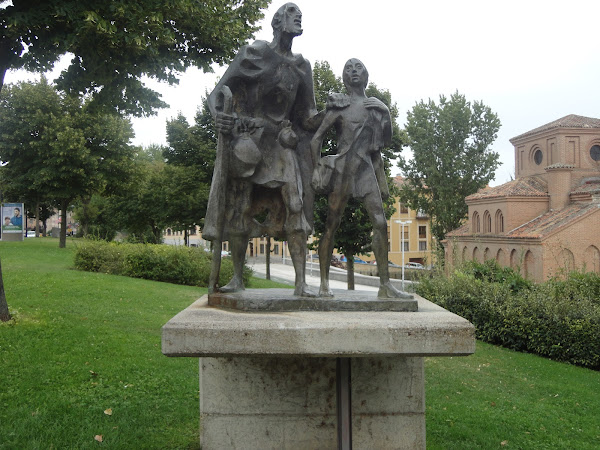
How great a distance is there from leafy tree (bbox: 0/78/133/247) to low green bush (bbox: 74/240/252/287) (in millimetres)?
8000

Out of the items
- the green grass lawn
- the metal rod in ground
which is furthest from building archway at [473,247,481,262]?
the metal rod in ground

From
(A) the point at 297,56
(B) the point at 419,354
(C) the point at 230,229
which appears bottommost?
(B) the point at 419,354

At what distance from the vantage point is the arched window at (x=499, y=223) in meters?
40.0

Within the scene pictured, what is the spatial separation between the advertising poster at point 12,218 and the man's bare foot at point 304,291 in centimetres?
2777

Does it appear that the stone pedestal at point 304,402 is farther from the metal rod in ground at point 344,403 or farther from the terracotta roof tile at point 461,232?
the terracotta roof tile at point 461,232

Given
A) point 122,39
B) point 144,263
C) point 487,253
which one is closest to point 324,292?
point 122,39

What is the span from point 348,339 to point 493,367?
913 centimetres

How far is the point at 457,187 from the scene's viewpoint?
50.0 meters

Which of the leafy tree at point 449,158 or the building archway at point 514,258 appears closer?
the building archway at point 514,258

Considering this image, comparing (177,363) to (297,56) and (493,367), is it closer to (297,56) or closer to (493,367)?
(297,56)

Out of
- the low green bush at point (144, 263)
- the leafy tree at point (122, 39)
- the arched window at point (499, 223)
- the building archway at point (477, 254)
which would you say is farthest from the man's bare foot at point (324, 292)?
the building archway at point (477, 254)

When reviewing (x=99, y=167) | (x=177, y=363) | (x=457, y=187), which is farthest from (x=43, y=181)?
(x=457, y=187)

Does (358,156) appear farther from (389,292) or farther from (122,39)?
(122,39)

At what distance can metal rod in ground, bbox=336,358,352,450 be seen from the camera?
4.90 meters
